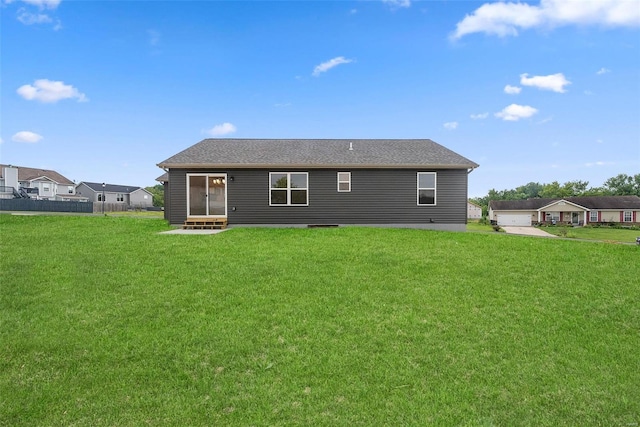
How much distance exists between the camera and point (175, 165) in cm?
1355

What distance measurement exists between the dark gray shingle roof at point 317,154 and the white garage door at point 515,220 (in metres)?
39.8

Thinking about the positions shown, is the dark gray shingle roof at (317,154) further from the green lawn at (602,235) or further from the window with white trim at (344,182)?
the green lawn at (602,235)

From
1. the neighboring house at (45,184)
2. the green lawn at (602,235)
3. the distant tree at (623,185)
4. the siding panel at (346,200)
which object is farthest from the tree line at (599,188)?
the neighboring house at (45,184)

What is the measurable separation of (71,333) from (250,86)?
19.8 meters

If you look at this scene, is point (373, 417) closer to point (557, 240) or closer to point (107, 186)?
point (557, 240)

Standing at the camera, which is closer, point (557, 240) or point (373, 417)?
point (373, 417)

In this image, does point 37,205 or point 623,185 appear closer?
point 37,205

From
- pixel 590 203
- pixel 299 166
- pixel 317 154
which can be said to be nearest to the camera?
pixel 299 166

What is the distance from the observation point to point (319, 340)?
384cm

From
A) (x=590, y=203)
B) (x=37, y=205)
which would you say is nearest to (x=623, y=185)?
(x=590, y=203)

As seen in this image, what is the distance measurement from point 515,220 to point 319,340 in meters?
54.2

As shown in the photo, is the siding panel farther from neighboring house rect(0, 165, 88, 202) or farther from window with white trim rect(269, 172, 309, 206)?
neighboring house rect(0, 165, 88, 202)

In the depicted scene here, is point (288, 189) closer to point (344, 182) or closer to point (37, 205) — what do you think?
point (344, 182)

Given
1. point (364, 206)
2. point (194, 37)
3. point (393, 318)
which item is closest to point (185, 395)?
point (393, 318)
